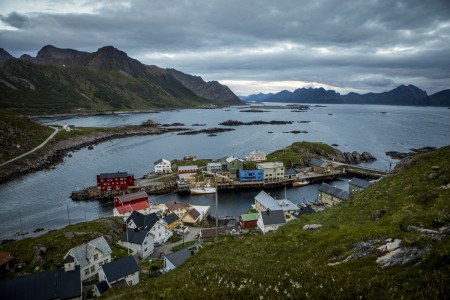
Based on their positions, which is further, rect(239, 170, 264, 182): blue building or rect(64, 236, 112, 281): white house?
rect(239, 170, 264, 182): blue building

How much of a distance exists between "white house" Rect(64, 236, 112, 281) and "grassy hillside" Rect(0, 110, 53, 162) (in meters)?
87.9

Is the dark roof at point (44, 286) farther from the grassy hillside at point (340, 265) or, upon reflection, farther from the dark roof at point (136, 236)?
the grassy hillside at point (340, 265)

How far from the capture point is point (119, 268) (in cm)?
3338

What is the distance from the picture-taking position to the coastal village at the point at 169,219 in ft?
103

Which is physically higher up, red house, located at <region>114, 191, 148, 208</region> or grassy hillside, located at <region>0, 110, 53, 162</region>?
grassy hillside, located at <region>0, 110, 53, 162</region>

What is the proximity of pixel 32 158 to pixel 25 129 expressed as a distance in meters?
28.6

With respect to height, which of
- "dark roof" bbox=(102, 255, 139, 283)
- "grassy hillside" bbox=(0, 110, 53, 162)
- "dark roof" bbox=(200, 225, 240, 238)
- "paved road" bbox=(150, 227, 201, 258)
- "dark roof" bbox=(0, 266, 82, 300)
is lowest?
"paved road" bbox=(150, 227, 201, 258)

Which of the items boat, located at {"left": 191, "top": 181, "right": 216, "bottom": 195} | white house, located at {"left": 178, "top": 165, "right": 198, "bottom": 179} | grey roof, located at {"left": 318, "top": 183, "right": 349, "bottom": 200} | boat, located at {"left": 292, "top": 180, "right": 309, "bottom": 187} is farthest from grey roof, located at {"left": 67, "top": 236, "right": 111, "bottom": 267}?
boat, located at {"left": 292, "top": 180, "right": 309, "bottom": 187}

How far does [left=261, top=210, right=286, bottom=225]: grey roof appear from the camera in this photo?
4922cm

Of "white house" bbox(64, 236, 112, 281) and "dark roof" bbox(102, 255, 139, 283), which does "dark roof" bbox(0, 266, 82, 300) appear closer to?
"dark roof" bbox(102, 255, 139, 283)

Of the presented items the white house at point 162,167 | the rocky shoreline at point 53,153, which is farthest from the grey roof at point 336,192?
the rocky shoreline at point 53,153

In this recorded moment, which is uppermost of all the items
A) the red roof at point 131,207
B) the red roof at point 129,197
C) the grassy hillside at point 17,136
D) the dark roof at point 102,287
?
the grassy hillside at point 17,136

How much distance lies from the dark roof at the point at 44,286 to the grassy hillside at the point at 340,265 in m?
13.6

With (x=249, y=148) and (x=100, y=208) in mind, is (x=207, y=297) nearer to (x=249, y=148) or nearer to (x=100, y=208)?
(x=100, y=208)
